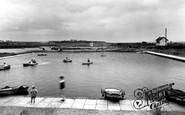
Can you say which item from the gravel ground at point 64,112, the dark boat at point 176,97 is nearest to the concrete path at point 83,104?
the dark boat at point 176,97

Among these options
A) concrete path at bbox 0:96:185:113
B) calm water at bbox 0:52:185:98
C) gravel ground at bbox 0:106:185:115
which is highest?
gravel ground at bbox 0:106:185:115

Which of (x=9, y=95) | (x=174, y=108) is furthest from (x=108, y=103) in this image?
(x=9, y=95)

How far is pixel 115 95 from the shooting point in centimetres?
1677

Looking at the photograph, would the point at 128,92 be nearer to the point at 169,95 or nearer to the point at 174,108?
the point at 169,95

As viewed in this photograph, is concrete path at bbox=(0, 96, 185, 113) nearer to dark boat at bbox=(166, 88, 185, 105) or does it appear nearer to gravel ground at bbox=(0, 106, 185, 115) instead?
dark boat at bbox=(166, 88, 185, 105)

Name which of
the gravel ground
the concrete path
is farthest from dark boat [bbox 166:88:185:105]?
the gravel ground

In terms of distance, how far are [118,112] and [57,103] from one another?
6.10m

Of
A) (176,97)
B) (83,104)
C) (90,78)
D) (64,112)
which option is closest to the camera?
(64,112)

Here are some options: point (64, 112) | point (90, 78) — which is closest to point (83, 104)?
point (64, 112)

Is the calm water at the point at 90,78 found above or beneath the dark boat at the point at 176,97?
beneath

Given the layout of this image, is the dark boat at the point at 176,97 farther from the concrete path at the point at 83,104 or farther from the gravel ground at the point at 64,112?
the gravel ground at the point at 64,112

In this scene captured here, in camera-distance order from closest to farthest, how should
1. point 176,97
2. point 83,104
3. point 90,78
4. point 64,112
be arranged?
1. point 64,112
2. point 83,104
3. point 176,97
4. point 90,78

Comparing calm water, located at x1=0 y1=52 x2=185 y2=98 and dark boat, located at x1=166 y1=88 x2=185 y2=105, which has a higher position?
dark boat, located at x1=166 y1=88 x2=185 y2=105

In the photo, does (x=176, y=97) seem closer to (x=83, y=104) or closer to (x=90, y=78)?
(x=83, y=104)
